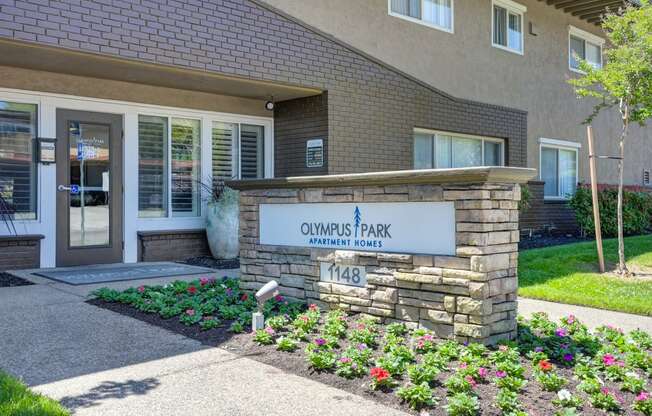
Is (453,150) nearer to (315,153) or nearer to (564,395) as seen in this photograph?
(315,153)

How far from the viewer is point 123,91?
10297 mm

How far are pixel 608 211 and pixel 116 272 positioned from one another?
11558mm


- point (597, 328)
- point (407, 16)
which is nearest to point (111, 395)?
point (597, 328)

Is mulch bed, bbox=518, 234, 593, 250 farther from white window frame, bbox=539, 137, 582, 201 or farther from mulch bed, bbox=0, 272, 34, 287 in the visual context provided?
mulch bed, bbox=0, 272, 34, 287

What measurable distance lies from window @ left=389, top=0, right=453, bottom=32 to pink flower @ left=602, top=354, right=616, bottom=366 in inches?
399

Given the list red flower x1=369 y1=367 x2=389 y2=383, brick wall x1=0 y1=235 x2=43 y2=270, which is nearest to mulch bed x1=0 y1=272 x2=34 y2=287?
brick wall x1=0 y1=235 x2=43 y2=270

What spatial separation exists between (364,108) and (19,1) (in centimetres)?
597

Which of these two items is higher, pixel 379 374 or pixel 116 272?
pixel 116 272

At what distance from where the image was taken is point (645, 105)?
32.7 ft

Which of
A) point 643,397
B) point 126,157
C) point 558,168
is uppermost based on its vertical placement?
→ point 558,168

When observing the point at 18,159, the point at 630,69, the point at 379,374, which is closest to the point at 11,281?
the point at 18,159

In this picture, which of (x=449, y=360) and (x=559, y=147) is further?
(x=559, y=147)

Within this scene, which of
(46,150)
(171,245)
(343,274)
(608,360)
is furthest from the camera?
(171,245)

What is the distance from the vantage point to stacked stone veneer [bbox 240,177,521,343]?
5031 millimetres
